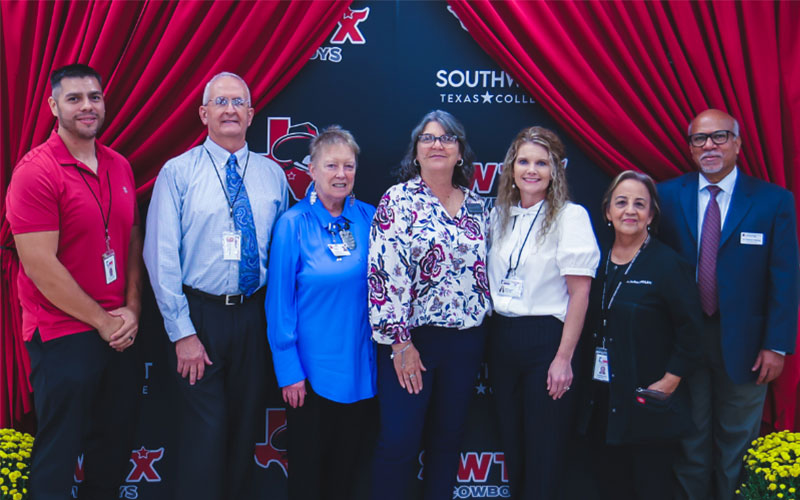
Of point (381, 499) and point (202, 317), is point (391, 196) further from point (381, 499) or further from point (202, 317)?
point (381, 499)

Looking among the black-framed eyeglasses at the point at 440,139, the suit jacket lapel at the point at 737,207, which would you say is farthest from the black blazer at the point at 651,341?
the black-framed eyeglasses at the point at 440,139

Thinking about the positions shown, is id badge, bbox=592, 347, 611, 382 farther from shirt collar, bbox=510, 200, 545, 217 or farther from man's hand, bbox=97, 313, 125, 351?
man's hand, bbox=97, 313, 125, 351

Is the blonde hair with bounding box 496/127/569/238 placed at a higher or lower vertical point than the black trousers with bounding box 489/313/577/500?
higher

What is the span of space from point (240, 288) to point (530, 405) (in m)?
1.29

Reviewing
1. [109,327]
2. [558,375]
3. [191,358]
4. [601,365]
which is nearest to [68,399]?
[109,327]

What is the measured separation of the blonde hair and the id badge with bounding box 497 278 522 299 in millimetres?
205

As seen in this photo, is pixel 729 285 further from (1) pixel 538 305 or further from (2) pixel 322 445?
(2) pixel 322 445

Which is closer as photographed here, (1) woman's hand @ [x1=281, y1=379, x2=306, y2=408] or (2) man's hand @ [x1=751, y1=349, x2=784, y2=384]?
(1) woman's hand @ [x1=281, y1=379, x2=306, y2=408]

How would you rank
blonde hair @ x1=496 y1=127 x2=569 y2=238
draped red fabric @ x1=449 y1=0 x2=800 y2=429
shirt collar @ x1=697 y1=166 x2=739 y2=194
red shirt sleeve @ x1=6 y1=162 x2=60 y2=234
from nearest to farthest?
red shirt sleeve @ x1=6 y1=162 x2=60 y2=234 → blonde hair @ x1=496 y1=127 x2=569 y2=238 → shirt collar @ x1=697 y1=166 x2=739 y2=194 → draped red fabric @ x1=449 y1=0 x2=800 y2=429

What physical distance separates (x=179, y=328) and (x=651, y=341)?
6.28ft

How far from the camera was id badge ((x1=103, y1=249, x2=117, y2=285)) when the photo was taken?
7.85ft

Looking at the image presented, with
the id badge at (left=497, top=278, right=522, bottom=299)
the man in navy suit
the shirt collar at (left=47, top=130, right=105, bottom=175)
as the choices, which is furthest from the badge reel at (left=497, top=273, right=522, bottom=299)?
the shirt collar at (left=47, top=130, right=105, bottom=175)

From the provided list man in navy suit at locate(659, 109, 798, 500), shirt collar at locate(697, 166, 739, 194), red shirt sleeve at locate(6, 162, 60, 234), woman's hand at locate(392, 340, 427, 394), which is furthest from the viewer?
shirt collar at locate(697, 166, 739, 194)

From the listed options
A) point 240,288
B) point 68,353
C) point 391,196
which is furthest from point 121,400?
point 391,196
